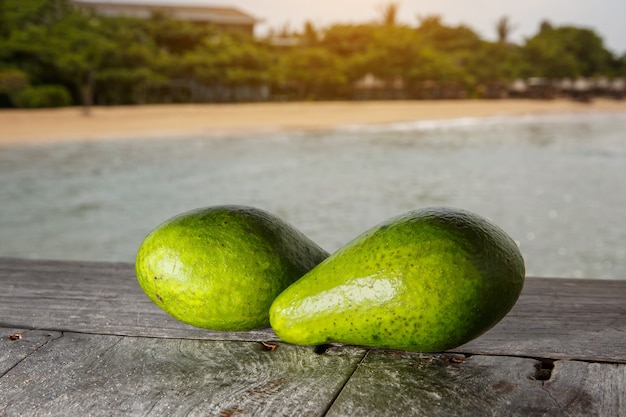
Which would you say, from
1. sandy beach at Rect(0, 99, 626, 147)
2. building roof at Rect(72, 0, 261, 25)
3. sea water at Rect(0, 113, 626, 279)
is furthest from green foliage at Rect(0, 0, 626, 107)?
sea water at Rect(0, 113, 626, 279)

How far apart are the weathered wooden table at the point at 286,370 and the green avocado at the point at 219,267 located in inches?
2.4

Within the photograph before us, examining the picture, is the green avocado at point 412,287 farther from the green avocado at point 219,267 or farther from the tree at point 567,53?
the tree at point 567,53

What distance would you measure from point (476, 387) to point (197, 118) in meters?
25.9

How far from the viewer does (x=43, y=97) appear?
1073 inches

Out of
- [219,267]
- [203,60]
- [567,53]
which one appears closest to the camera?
[219,267]

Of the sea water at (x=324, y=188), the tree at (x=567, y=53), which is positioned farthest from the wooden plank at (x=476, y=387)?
the tree at (x=567, y=53)

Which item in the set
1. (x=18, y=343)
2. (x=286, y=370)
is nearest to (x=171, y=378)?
(x=286, y=370)

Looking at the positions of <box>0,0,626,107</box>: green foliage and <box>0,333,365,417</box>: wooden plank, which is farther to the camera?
<box>0,0,626,107</box>: green foliage

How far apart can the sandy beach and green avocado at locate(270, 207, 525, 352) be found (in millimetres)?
17929

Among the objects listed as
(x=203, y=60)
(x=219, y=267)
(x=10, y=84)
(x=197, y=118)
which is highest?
(x=219, y=267)

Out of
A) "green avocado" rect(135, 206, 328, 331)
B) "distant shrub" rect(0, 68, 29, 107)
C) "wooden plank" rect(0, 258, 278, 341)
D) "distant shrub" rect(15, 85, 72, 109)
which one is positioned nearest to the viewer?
"green avocado" rect(135, 206, 328, 331)

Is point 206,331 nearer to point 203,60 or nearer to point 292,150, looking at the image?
point 292,150

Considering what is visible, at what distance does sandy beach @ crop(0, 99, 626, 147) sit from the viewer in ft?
66.2

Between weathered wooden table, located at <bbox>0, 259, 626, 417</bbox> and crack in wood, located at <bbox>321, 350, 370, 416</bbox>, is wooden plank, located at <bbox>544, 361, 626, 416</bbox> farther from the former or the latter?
crack in wood, located at <bbox>321, 350, 370, 416</bbox>
